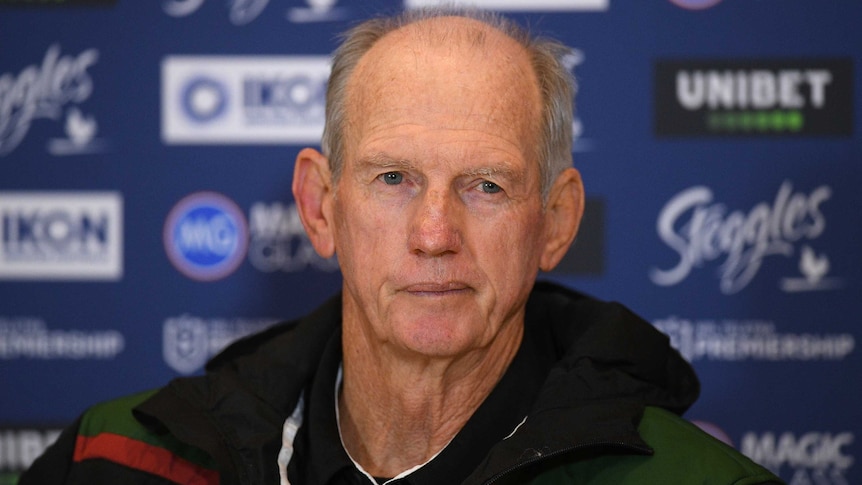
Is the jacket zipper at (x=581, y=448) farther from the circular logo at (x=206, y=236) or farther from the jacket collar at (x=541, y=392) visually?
the circular logo at (x=206, y=236)

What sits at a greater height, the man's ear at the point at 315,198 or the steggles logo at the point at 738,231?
the man's ear at the point at 315,198

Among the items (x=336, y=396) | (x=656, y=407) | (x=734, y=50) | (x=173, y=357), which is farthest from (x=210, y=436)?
(x=734, y=50)

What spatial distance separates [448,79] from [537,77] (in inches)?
7.3

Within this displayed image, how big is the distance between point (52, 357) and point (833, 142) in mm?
2061

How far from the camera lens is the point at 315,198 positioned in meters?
1.73

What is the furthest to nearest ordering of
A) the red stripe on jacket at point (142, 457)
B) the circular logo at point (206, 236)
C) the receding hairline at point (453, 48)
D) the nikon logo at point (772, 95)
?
the circular logo at point (206, 236), the nikon logo at point (772, 95), the red stripe on jacket at point (142, 457), the receding hairline at point (453, 48)

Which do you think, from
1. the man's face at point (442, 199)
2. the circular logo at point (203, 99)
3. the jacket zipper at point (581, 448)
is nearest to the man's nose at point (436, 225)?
the man's face at point (442, 199)

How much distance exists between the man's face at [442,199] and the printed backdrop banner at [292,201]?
3.38 feet

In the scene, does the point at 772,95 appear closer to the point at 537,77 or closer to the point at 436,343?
the point at 537,77

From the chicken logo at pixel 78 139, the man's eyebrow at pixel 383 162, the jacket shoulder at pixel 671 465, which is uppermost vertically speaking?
the chicken logo at pixel 78 139

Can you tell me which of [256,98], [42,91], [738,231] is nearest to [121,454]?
[256,98]

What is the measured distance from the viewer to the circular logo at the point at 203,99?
8.55 feet

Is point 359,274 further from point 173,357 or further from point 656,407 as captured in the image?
point 173,357

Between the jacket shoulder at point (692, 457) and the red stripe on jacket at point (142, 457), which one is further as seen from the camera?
the red stripe on jacket at point (142, 457)
